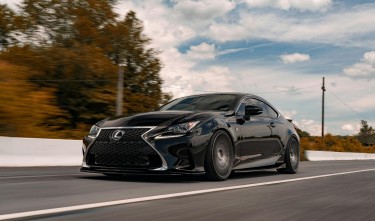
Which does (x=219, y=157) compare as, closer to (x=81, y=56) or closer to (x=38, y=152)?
(x=38, y=152)

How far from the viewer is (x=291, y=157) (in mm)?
10250

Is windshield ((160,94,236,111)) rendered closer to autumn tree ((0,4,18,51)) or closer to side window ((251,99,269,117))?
side window ((251,99,269,117))

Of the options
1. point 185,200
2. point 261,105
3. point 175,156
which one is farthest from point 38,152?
point 185,200

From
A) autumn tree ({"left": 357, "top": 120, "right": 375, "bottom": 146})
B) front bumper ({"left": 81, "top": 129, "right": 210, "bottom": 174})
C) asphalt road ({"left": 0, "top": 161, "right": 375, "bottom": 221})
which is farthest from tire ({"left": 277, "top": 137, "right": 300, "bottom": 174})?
autumn tree ({"left": 357, "top": 120, "right": 375, "bottom": 146})

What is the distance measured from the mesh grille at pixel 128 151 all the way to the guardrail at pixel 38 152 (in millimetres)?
5367

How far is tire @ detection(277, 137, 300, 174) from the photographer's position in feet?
33.0

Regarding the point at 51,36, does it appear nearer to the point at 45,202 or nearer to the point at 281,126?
the point at 281,126

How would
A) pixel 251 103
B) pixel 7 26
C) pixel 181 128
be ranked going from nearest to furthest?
pixel 181 128, pixel 251 103, pixel 7 26

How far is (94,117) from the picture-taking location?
1099 inches

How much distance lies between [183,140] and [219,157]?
2.72ft

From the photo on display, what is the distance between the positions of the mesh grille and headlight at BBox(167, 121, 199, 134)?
35cm

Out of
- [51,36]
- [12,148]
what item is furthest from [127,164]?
[51,36]

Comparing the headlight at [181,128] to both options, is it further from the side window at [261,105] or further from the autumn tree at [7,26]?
the autumn tree at [7,26]

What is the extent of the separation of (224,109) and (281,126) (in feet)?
7.01
